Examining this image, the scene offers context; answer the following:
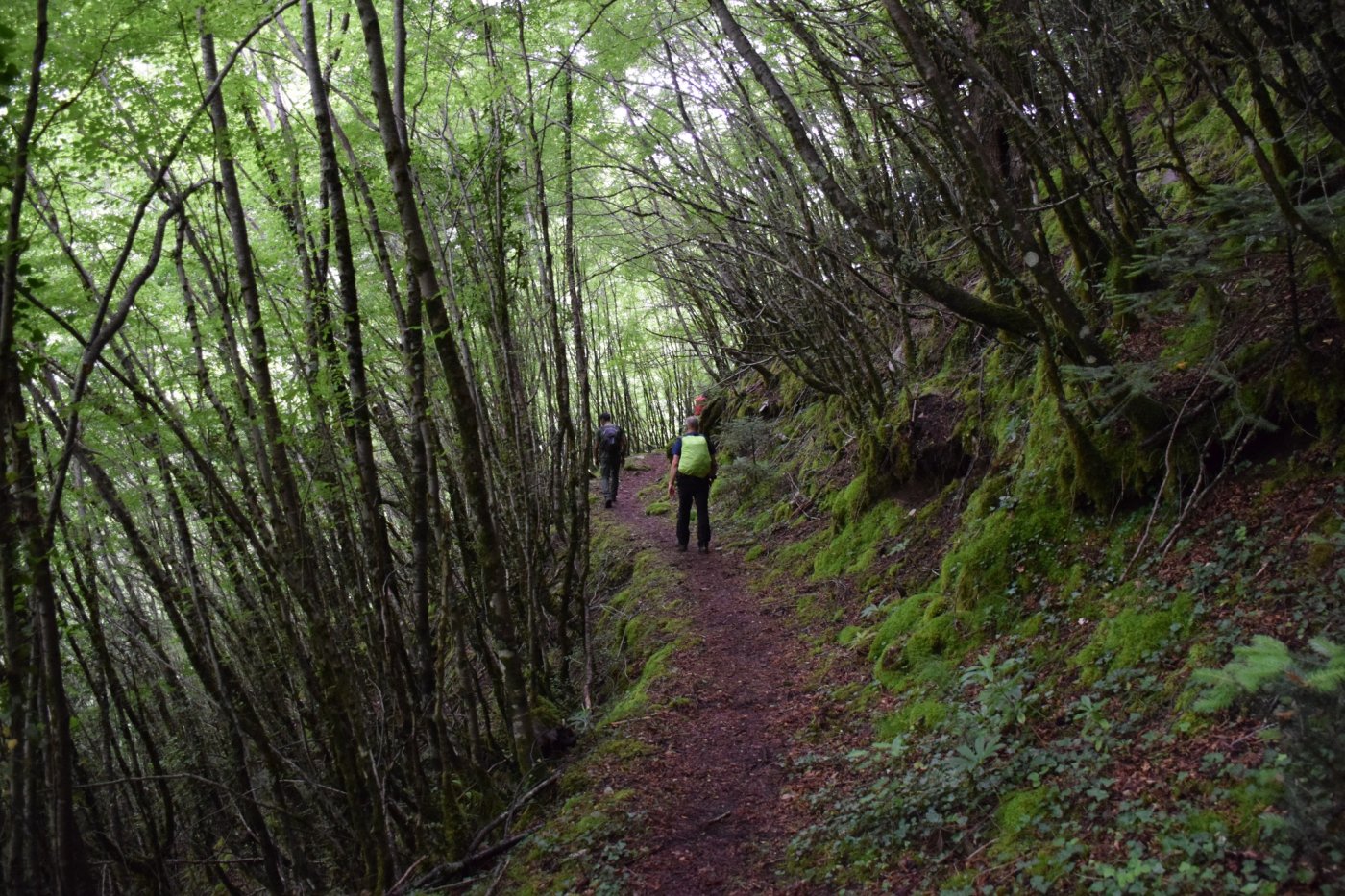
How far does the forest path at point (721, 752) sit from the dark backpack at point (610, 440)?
5111 mm

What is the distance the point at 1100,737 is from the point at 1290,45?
264 centimetres

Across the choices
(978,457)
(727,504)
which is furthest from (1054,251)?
(727,504)

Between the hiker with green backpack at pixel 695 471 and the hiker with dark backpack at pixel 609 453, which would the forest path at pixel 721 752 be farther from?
the hiker with dark backpack at pixel 609 453

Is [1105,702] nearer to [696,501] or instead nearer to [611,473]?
[696,501]

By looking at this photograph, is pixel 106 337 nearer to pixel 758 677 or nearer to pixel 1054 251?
pixel 758 677

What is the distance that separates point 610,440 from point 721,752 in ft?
26.3

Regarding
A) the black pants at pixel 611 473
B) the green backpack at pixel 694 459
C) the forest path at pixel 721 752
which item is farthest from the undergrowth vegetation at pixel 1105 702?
the black pants at pixel 611 473

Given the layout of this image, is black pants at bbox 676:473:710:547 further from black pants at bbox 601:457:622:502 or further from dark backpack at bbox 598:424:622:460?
black pants at bbox 601:457:622:502

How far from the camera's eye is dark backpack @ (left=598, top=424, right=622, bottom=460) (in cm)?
1206

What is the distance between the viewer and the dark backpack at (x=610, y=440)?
39.6ft

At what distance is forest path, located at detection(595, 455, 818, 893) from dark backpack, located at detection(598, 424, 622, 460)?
16.8ft

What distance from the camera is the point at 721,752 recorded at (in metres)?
4.46

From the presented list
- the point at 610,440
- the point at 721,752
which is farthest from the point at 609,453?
the point at 721,752

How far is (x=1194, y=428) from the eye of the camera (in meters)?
3.57
